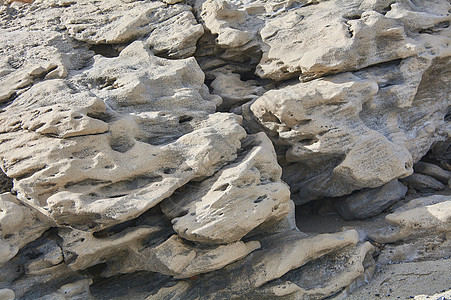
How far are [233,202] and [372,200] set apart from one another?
8.32 ft

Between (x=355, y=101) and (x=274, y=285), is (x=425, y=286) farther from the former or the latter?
(x=355, y=101)

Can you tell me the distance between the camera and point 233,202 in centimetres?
477

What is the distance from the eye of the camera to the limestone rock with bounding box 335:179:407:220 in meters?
6.31

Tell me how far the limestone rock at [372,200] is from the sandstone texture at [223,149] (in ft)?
0.07

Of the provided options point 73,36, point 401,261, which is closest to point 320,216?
point 401,261

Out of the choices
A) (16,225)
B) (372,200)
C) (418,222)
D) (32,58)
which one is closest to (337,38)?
(372,200)

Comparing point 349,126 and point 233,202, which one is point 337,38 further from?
point 233,202

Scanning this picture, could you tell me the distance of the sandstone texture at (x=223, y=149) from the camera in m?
4.86

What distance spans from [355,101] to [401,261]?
2.10 m

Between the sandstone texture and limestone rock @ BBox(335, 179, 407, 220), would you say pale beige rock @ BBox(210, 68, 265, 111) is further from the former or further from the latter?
limestone rock @ BBox(335, 179, 407, 220)

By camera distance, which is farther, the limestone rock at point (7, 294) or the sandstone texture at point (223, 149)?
the sandstone texture at point (223, 149)

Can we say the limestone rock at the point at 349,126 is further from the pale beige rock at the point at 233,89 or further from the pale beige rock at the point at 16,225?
the pale beige rock at the point at 16,225

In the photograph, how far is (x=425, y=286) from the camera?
498cm

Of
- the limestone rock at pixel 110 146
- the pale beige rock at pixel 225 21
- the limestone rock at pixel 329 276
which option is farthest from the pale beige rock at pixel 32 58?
the limestone rock at pixel 329 276
